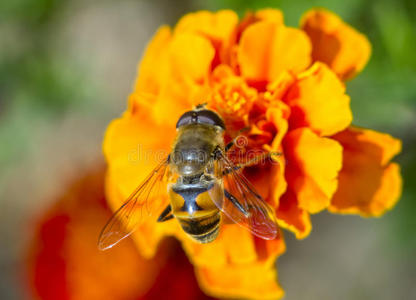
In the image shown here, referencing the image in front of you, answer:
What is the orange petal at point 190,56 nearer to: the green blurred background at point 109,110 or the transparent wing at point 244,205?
the transparent wing at point 244,205

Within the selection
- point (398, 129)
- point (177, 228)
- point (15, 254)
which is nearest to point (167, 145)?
point (177, 228)

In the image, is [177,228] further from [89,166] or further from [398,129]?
[89,166]

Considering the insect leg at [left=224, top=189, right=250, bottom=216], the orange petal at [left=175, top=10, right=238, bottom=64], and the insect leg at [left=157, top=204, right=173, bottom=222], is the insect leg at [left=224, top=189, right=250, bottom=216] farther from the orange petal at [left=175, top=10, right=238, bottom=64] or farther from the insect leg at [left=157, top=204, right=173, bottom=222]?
the orange petal at [left=175, top=10, right=238, bottom=64]

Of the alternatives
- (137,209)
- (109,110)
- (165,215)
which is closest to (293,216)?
(165,215)

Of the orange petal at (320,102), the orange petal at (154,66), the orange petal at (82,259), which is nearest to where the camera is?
the orange petal at (320,102)

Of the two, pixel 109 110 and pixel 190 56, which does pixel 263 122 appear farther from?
pixel 109 110

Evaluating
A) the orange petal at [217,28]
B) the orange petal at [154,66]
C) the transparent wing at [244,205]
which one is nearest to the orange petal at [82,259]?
the orange petal at [154,66]

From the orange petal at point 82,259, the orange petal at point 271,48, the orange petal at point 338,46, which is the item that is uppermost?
the orange petal at point 271,48
